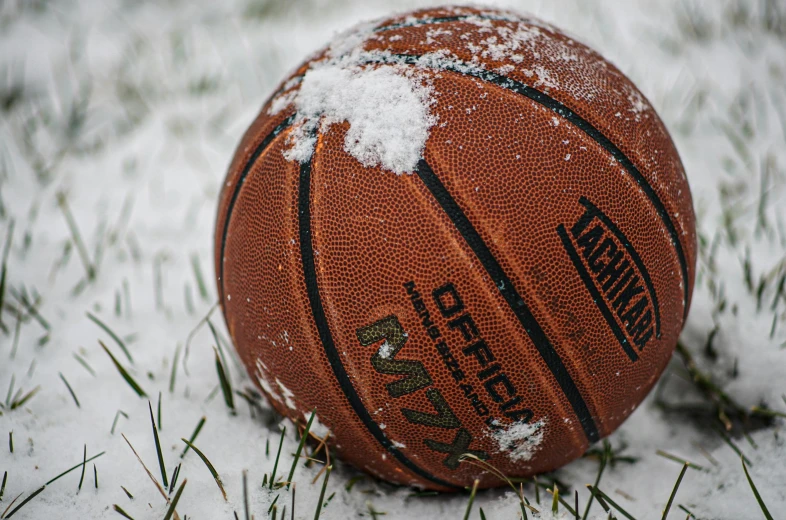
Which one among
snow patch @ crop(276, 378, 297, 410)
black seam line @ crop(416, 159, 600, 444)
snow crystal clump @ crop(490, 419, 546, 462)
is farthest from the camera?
snow patch @ crop(276, 378, 297, 410)

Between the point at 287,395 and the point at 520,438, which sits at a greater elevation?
the point at 287,395

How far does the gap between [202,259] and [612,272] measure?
69.4 inches

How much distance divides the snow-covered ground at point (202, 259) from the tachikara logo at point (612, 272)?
1.65ft

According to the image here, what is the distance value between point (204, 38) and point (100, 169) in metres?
1.86

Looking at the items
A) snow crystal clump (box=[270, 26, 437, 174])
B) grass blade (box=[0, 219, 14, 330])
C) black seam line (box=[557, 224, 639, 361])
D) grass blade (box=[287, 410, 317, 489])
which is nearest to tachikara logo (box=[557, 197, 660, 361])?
black seam line (box=[557, 224, 639, 361])

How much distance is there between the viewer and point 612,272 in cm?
118

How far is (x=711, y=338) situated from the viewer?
176cm

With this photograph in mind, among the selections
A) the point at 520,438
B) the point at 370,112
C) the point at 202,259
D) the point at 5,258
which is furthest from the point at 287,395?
the point at 5,258

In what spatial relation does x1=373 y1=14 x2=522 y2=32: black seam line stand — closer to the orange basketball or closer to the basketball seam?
the orange basketball

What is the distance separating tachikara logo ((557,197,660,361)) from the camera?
1.16m

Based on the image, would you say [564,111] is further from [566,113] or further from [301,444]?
[301,444]

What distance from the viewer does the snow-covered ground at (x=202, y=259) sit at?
4.72 feet

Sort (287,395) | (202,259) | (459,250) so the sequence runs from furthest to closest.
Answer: (202,259) < (287,395) < (459,250)

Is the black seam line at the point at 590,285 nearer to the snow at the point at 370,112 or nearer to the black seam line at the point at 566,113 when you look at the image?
the black seam line at the point at 566,113
